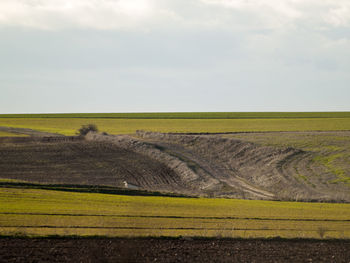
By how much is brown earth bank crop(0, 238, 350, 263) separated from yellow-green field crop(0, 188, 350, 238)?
0.93 metres

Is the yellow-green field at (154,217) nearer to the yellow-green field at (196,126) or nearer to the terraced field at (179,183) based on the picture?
the terraced field at (179,183)

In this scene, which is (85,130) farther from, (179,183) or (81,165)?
(179,183)

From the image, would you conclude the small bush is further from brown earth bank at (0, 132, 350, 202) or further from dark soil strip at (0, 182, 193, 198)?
dark soil strip at (0, 182, 193, 198)

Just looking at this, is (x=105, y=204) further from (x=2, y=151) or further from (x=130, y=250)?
(x=2, y=151)

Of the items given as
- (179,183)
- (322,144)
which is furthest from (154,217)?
(322,144)

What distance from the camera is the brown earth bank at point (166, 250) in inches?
703

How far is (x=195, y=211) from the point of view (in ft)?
89.0

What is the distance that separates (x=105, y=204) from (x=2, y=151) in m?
23.5

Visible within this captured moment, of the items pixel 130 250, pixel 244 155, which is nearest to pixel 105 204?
pixel 130 250

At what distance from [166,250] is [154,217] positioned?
5.51 metres

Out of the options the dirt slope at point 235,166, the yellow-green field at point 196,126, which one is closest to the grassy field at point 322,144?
the dirt slope at point 235,166

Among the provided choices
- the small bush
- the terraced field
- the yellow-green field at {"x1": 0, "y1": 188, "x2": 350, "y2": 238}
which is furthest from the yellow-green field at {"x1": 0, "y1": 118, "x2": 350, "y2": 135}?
the yellow-green field at {"x1": 0, "y1": 188, "x2": 350, "y2": 238}

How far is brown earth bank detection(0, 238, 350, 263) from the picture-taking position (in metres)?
17.9

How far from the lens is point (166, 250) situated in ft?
63.5
